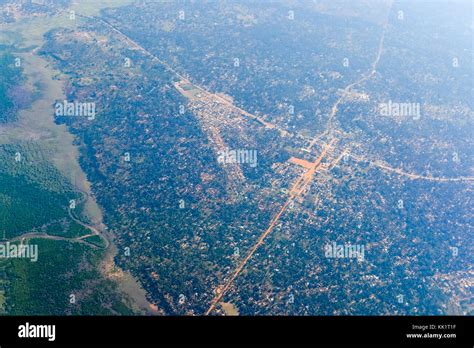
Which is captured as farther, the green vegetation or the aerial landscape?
the aerial landscape

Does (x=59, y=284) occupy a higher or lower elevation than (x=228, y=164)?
lower

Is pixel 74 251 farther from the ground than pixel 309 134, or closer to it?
closer to it

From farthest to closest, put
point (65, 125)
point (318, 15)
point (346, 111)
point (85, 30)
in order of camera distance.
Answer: point (318, 15), point (85, 30), point (346, 111), point (65, 125)

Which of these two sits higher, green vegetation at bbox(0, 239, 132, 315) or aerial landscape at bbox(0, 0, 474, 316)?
aerial landscape at bbox(0, 0, 474, 316)

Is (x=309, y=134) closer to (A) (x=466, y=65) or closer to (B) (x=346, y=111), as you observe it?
(B) (x=346, y=111)

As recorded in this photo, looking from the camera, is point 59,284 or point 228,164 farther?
point 228,164

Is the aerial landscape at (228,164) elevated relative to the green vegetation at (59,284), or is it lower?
elevated

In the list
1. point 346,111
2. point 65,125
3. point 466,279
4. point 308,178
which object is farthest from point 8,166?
point 466,279

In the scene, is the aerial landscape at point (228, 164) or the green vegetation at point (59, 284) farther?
the aerial landscape at point (228, 164)
